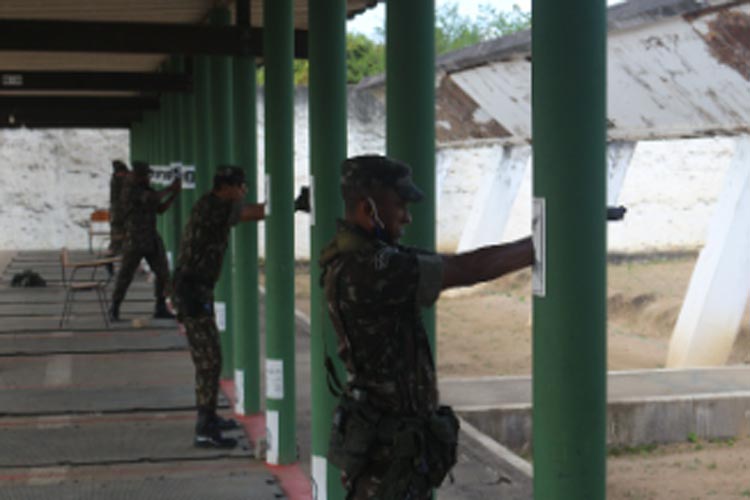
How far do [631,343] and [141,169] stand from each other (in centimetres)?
641

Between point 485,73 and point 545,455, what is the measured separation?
464 inches

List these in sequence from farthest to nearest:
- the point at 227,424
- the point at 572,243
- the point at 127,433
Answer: the point at 127,433 → the point at 227,424 → the point at 572,243

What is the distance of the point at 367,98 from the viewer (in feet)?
75.9

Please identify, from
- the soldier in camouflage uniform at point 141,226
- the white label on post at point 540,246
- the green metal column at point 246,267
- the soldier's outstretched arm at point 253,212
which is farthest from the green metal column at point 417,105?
the soldier in camouflage uniform at point 141,226

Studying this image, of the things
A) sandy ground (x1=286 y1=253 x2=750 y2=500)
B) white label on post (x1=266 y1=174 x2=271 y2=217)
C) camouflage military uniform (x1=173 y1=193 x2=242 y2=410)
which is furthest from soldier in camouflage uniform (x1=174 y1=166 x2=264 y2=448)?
sandy ground (x1=286 y1=253 x2=750 y2=500)

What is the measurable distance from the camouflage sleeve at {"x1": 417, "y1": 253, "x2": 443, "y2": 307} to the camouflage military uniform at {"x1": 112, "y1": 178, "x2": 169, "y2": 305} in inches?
348

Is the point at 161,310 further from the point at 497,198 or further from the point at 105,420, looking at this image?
the point at 497,198

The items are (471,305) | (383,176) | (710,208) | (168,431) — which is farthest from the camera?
(710,208)

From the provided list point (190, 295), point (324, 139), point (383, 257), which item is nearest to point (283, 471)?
point (190, 295)

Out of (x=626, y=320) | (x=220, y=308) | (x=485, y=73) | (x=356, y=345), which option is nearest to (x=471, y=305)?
(x=626, y=320)

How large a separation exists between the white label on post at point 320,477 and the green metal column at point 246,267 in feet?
8.20

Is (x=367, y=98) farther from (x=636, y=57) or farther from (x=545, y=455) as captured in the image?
(x=545, y=455)

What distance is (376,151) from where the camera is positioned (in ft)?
77.3

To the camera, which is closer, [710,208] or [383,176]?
[383,176]
